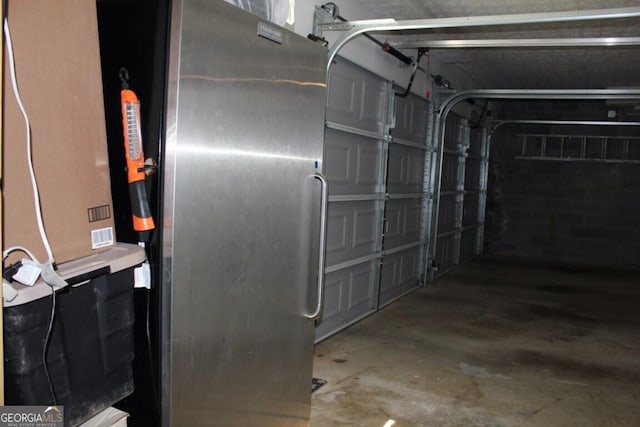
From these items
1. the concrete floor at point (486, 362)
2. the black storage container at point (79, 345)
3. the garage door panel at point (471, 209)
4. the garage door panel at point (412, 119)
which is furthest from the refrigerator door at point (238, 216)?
the garage door panel at point (471, 209)

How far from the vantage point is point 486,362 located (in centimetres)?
401

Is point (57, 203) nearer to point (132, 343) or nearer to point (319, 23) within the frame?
point (132, 343)

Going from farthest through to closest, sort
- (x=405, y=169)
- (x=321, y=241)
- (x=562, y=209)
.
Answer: (x=562, y=209), (x=405, y=169), (x=321, y=241)

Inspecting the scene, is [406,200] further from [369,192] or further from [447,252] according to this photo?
[447,252]

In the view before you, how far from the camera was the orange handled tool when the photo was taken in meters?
1.58

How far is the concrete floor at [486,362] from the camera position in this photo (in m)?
3.13

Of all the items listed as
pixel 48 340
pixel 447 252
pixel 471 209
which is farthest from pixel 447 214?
pixel 48 340

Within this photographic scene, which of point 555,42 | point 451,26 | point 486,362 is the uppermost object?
point 555,42

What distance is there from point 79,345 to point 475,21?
2800mm

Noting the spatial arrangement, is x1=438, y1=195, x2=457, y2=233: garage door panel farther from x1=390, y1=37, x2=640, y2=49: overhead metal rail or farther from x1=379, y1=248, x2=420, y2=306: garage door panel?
x1=390, y1=37, x2=640, y2=49: overhead metal rail

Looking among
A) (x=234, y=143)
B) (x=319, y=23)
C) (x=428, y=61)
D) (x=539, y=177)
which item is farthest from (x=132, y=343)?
(x=539, y=177)

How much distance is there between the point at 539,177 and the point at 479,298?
3945 millimetres

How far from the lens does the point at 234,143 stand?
1.77m

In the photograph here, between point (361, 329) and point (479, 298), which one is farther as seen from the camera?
point (479, 298)
